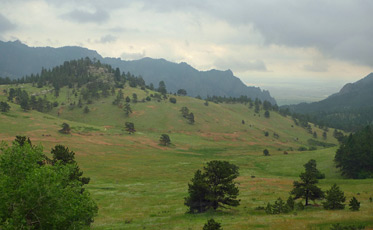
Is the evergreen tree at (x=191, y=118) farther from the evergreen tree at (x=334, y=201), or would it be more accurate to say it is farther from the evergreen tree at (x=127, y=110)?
the evergreen tree at (x=334, y=201)

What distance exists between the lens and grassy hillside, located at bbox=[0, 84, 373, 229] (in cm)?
3158

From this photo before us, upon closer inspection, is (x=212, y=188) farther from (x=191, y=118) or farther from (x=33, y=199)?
(x=191, y=118)

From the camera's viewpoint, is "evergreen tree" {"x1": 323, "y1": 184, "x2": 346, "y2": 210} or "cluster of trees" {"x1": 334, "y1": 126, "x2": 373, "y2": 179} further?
"cluster of trees" {"x1": 334, "y1": 126, "x2": 373, "y2": 179}

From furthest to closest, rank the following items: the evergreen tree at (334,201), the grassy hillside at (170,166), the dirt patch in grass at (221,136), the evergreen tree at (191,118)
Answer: the evergreen tree at (191,118) → the dirt patch in grass at (221,136) → the evergreen tree at (334,201) → the grassy hillside at (170,166)

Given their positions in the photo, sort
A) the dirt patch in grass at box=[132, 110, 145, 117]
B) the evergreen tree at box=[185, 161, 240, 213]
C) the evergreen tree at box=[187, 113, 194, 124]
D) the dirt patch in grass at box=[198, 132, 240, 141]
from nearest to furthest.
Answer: the evergreen tree at box=[185, 161, 240, 213] → the dirt patch in grass at box=[198, 132, 240, 141] → the evergreen tree at box=[187, 113, 194, 124] → the dirt patch in grass at box=[132, 110, 145, 117]

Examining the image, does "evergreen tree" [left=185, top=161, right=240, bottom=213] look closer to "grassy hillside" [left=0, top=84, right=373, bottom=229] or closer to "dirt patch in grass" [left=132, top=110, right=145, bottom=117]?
"grassy hillside" [left=0, top=84, right=373, bottom=229]

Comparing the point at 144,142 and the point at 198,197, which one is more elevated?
the point at 198,197

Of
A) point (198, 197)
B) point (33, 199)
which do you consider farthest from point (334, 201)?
point (33, 199)

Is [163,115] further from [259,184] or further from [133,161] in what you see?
[259,184]

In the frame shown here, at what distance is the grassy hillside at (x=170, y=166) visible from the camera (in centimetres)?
3158

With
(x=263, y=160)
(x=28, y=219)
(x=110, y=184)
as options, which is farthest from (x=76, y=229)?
(x=263, y=160)

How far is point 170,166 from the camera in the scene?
8906cm

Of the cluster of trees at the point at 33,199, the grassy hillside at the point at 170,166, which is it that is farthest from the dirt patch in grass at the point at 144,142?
the cluster of trees at the point at 33,199

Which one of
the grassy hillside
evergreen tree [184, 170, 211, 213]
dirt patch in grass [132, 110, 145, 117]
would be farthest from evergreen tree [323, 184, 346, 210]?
dirt patch in grass [132, 110, 145, 117]
